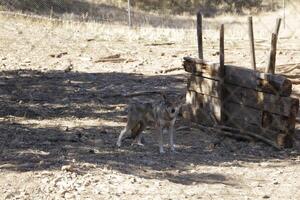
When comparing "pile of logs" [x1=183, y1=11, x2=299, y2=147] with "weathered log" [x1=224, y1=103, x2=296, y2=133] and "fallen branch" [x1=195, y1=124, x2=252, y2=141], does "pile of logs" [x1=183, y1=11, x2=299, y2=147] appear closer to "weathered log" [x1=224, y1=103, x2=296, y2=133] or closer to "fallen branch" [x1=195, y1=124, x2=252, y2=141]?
"weathered log" [x1=224, y1=103, x2=296, y2=133]

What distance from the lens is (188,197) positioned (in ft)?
20.6

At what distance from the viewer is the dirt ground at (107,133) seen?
6535mm

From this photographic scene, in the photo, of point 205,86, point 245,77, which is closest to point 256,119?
point 245,77

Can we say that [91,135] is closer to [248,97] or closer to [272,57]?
[248,97]

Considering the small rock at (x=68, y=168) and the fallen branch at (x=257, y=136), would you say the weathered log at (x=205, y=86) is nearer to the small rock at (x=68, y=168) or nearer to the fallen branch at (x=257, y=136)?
the fallen branch at (x=257, y=136)

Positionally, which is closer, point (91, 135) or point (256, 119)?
point (256, 119)

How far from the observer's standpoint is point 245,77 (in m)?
8.91

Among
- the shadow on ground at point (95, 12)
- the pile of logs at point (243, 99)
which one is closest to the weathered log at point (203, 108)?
the pile of logs at point (243, 99)

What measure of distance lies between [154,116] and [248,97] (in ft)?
4.71

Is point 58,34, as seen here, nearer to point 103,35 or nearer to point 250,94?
point 103,35

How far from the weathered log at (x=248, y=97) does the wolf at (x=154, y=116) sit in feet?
3.58

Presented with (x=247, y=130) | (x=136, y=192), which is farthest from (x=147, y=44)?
(x=136, y=192)

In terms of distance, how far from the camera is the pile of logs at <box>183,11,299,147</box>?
8.41m

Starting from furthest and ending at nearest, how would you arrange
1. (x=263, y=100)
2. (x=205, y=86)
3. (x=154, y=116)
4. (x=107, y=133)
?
(x=205, y=86), (x=107, y=133), (x=263, y=100), (x=154, y=116)
